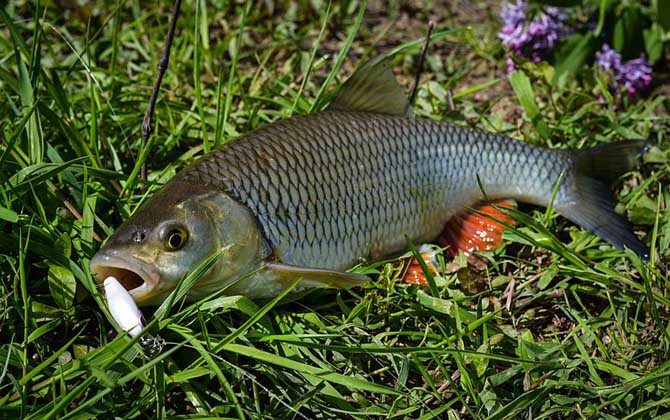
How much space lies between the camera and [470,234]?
334 cm

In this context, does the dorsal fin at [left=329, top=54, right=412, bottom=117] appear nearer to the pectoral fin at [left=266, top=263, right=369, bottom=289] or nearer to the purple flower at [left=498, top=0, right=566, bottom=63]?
the pectoral fin at [left=266, top=263, right=369, bottom=289]

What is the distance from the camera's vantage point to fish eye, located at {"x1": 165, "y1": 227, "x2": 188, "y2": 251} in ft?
8.20

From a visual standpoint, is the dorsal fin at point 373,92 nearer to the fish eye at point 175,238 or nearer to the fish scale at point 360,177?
the fish scale at point 360,177

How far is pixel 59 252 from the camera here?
269 cm

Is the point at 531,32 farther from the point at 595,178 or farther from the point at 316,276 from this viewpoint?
the point at 316,276

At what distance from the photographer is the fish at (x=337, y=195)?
255 centimetres

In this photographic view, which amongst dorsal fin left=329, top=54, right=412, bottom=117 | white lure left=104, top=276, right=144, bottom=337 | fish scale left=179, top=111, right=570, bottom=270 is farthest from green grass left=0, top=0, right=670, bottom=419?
dorsal fin left=329, top=54, right=412, bottom=117

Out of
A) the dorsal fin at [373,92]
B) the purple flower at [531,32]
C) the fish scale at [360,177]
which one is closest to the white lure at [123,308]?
the fish scale at [360,177]

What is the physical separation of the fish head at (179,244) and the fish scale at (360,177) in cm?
8

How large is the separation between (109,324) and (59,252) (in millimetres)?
305

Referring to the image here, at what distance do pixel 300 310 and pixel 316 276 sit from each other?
0.82 feet

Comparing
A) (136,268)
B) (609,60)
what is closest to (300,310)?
(136,268)

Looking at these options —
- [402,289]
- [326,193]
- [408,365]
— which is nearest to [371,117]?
[326,193]

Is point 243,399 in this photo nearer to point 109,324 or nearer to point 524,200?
point 109,324
